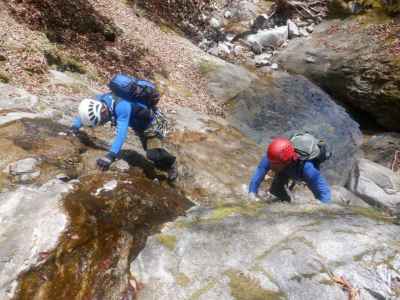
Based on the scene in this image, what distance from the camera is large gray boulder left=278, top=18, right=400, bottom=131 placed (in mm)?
14539

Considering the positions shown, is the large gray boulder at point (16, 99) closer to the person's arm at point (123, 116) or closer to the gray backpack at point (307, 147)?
the person's arm at point (123, 116)

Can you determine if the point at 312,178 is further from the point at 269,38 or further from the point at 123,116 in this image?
the point at 269,38

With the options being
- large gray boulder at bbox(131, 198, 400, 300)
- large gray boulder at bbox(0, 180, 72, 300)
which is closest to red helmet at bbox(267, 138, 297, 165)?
large gray boulder at bbox(131, 198, 400, 300)

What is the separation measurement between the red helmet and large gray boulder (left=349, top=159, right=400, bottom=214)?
17.3ft

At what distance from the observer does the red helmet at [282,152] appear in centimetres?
668

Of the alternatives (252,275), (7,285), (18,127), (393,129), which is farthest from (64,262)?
(393,129)

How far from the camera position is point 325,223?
5.00 meters

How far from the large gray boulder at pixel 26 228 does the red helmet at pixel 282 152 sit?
10.8ft

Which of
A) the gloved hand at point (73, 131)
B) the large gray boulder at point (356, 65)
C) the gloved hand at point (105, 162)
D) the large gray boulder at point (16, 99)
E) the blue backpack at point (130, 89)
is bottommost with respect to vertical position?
the gloved hand at point (105, 162)

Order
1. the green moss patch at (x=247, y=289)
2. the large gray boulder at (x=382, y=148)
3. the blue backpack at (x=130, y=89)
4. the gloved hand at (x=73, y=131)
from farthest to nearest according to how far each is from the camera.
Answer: the large gray boulder at (x=382, y=148), the gloved hand at (x=73, y=131), the blue backpack at (x=130, y=89), the green moss patch at (x=247, y=289)

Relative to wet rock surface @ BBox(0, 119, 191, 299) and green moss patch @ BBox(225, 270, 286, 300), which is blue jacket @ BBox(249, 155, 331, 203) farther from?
green moss patch @ BBox(225, 270, 286, 300)

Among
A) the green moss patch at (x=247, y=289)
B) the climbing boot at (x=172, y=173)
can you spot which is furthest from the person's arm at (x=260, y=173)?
the green moss patch at (x=247, y=289)

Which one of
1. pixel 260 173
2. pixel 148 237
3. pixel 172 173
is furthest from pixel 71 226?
pixel 172 173

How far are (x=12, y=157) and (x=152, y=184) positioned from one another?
7.51 feet
